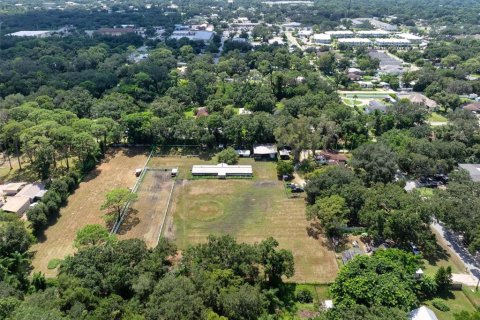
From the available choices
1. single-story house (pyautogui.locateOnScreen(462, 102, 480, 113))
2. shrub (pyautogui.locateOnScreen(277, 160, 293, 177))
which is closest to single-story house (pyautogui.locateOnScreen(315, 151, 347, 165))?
shrub (pyautogui.locateOnScreen(277, 160, 293, 177))

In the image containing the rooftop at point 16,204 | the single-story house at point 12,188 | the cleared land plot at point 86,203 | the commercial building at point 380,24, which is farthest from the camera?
the commercial building at point 380,24

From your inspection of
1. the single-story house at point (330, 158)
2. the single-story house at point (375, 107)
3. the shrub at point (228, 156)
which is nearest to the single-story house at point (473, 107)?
the single-story house at point (375, 107)

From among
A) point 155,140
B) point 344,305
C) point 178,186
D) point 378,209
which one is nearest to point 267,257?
point 344,305

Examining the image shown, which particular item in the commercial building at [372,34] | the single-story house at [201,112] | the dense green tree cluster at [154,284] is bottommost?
the dense green tree cluster at [154,284]

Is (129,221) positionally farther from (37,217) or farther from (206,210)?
(37,217)

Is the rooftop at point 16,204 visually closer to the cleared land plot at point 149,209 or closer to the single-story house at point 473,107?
the cleared land plot at point 149,209

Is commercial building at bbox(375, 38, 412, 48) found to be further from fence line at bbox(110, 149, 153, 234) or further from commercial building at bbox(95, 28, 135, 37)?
fence line at bbox(110, 149, 153, 234)

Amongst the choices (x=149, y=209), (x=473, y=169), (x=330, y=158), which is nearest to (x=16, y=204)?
(x=149, y=209)
